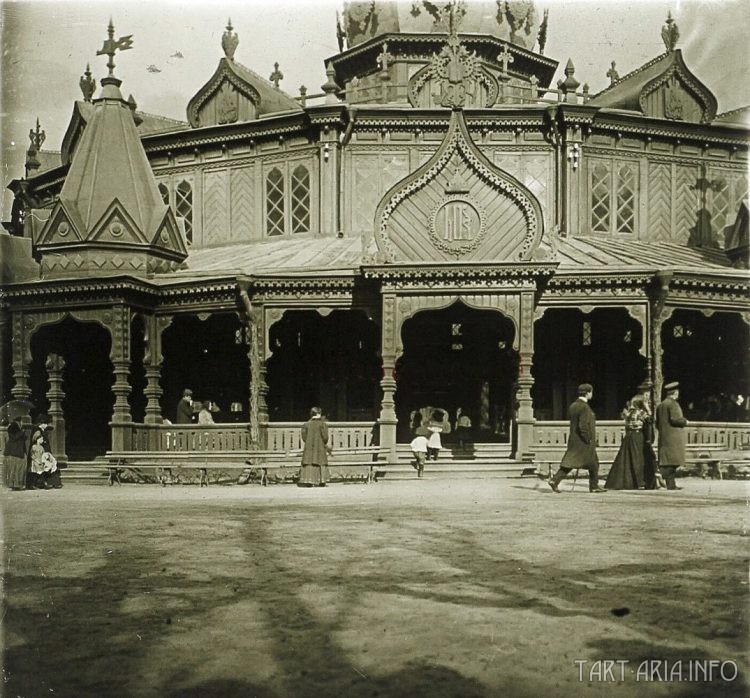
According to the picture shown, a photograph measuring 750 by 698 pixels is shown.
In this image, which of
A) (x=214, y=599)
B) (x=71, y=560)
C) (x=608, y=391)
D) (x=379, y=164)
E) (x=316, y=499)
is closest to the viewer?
(x=214, y=599)

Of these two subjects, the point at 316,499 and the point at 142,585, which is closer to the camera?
the point at 142,585

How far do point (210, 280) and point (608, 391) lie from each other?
1072 cm

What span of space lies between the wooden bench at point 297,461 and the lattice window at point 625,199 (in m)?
11.5

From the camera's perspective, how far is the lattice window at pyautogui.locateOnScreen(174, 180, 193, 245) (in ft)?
94.6

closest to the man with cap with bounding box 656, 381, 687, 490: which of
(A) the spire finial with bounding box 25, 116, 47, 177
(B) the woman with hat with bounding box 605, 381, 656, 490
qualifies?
(B) the woman with hat with bounding box 605, 381, 656, 490

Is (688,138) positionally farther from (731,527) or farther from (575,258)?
(731,527)

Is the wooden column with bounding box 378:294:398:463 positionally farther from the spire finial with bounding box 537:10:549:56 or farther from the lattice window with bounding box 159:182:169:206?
the spire finial with bounding box 537:10:549:56

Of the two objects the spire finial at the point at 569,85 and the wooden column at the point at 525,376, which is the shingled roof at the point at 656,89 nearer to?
the spire finial at the point at 569,85

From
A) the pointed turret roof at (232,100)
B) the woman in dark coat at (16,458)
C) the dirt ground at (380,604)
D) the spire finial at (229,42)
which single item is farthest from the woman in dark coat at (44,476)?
the spire finial at (229,42)

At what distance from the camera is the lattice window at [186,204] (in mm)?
28828

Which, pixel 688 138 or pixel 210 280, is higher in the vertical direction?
pixel 688 138

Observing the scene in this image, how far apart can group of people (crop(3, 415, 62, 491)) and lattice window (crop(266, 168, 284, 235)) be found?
10.6 m

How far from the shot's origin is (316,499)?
14.6m

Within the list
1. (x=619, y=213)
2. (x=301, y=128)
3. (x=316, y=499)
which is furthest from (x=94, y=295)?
(x=619, y=213)
